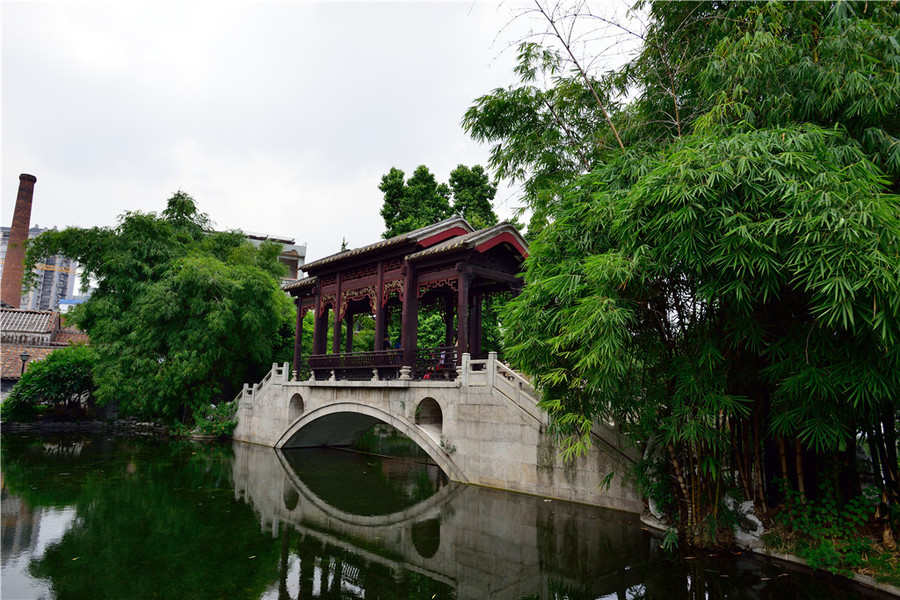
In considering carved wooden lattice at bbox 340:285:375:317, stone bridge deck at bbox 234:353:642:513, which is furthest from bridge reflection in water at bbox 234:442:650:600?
carved wooden lattice at bbox 340:285:375:317

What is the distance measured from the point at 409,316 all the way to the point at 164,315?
10.4m

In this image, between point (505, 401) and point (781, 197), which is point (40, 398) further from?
point (781, 197)

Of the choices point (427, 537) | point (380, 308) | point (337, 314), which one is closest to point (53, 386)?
point (337, 314)

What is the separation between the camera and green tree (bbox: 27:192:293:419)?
17.7 m

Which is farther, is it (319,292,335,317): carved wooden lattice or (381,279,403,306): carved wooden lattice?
(319,292,335,317): carved wooden lattice

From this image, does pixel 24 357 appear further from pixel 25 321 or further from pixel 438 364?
pixel 438 364

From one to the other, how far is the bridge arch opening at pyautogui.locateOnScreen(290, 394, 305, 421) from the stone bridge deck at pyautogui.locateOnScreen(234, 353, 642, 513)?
3.33ft

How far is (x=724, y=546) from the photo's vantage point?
6180 millimetres

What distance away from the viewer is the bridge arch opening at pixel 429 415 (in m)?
11.7

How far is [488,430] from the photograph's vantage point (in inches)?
393

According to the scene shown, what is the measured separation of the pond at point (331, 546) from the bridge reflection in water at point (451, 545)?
3cm

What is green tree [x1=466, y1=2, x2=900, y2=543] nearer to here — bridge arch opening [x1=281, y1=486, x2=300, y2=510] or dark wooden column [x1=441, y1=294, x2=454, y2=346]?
bridge arch opening [x1=281, y1=486, x2=300, y2=510]

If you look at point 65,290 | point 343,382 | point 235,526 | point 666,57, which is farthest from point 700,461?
point 65,290

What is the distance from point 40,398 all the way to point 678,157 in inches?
1000
